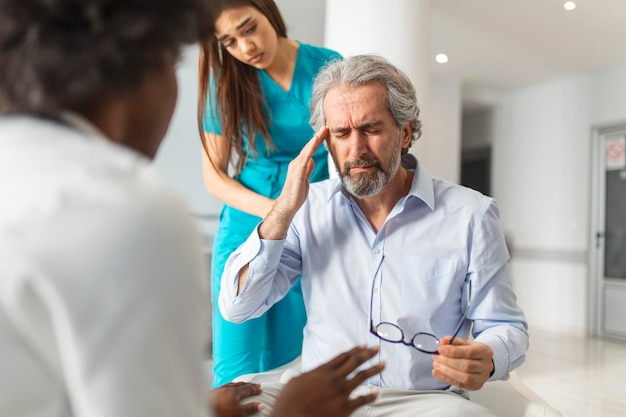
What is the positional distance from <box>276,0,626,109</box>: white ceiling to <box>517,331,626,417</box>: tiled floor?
2926mm

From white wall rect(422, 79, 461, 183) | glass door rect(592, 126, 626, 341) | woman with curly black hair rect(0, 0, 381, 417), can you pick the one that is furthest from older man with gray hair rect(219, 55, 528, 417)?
glass door rect(592, 126, 626, 341)

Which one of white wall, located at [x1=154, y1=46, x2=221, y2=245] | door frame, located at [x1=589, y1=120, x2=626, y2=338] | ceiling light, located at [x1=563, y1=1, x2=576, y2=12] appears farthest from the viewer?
door frame, located at [x1=589, y1=120, x2=626, y2=338]

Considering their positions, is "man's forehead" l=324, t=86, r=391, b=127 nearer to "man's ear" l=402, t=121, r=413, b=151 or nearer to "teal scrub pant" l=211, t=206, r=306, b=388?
"man's ear" l=402, t=121, r=413, b=151

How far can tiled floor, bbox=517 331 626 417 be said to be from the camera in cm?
374

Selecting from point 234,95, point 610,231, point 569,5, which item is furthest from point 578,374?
point 234,95

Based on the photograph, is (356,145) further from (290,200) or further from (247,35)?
(247,35)

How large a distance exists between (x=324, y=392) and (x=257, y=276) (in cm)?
73

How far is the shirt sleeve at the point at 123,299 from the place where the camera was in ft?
1.39

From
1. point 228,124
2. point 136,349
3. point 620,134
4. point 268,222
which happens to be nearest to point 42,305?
point 136,349

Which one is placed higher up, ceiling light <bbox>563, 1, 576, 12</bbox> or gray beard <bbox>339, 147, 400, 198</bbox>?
ceiling light <bbox>563, 1, 576, 12</bbox>

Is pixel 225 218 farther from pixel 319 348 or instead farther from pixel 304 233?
pixel 319 348

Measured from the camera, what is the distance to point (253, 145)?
1.89m

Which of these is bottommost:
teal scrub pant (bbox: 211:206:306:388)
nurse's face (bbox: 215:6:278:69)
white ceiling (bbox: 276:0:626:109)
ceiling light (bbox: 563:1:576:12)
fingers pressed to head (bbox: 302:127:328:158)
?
teal scrub pant (bbox: 211:206:306:388)

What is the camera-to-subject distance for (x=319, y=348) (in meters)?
1.53
